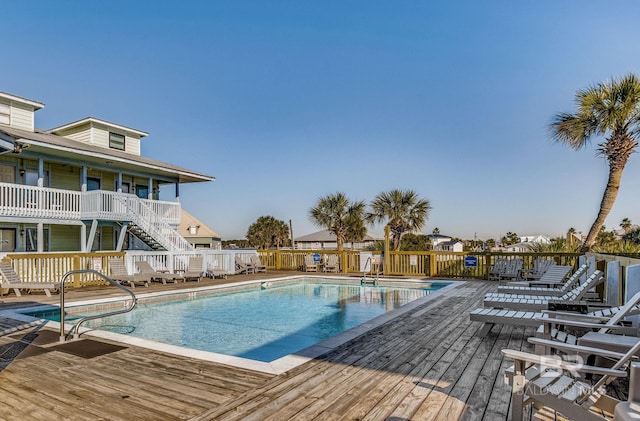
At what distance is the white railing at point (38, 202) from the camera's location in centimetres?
1283

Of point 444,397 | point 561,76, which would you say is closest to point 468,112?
point 561,76

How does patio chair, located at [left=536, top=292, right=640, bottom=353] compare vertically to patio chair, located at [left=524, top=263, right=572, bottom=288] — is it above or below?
above

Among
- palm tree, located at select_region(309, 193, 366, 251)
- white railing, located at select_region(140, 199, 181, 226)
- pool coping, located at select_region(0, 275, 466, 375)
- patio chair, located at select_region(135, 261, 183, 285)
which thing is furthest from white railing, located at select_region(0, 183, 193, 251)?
palm tree, located at select_region(309, 193, 366, 251)

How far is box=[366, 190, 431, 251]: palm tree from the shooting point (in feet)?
90.4

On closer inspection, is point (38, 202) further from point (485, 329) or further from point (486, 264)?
point (486, 264)

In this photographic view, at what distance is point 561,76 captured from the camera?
15078 millimetres

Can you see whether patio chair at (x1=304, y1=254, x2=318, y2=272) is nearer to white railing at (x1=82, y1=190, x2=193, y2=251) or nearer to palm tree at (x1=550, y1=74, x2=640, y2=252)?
white railing at (x1=82, y1=190, x2=193, y2=251)

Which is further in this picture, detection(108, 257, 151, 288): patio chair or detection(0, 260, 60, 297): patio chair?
detection(108, 257, 151, 288): patio chair

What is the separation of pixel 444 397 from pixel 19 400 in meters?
3.47

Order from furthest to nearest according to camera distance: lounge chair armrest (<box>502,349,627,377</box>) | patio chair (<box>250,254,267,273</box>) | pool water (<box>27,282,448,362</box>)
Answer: patio chair (<box>250,254,267,273</box>) → pool water (<box>27,282,448,362</box>) → lounge chair armrest (<box>502,349,627,377</box>)

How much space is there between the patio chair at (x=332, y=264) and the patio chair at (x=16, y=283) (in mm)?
10017

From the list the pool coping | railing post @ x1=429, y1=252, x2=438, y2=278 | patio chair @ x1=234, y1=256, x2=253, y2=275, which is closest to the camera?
the pool coping

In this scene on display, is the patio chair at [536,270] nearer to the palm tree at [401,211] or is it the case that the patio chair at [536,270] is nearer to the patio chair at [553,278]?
the patio chair at [553,278]

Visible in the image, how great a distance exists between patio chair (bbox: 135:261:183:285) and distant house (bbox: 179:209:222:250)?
25705 millimetres
